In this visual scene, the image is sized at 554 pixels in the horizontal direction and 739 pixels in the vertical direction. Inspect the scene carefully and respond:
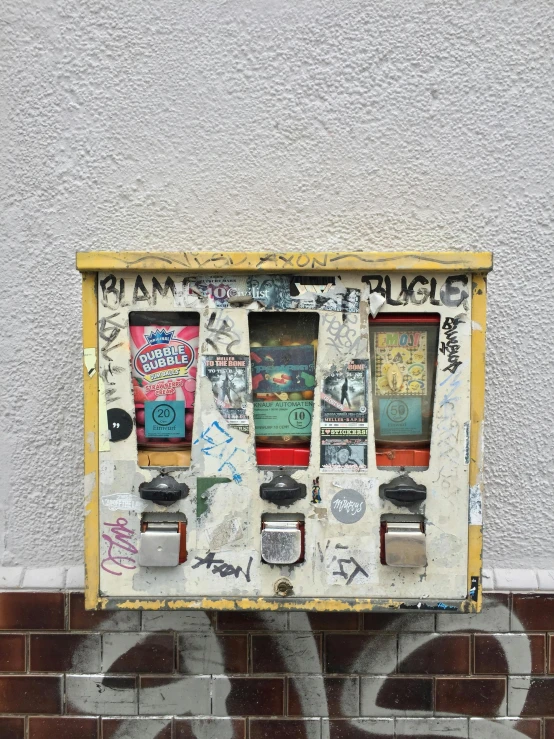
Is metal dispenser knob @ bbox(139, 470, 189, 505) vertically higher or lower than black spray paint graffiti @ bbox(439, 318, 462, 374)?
lower

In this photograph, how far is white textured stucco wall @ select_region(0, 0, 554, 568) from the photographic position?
224 centimetres

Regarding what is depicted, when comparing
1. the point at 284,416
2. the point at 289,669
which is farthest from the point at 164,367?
the point at 289,669

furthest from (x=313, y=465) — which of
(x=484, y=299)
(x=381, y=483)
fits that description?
(x=484, y=299)

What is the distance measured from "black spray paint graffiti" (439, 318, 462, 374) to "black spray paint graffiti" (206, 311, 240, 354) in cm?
59

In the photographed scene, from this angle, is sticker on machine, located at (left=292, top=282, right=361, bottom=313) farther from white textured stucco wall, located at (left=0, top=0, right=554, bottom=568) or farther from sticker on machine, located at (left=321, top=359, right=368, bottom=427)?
white textured stucco wall, located at (left=0, top=0, right=554, bottom=568)

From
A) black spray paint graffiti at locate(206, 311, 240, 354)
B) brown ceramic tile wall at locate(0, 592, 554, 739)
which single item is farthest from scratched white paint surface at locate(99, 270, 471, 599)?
brown ceramic tile wall at locate(0, 592, 554, 739)

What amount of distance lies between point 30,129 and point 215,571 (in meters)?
1.73

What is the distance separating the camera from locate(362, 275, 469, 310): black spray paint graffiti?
1.74 metres

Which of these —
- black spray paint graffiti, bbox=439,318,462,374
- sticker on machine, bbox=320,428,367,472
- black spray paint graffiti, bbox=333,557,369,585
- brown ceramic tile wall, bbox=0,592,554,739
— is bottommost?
brown ceramic tile wall, bbox=0,592,554,739

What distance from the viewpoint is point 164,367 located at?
179cm

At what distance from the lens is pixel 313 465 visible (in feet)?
5.82

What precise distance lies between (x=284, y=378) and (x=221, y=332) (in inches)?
→ 9.1

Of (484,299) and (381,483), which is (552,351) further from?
(381,483)

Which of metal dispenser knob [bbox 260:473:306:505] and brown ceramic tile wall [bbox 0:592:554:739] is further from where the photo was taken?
brown ceramic tile wall [bbox 0:592:554:739]
